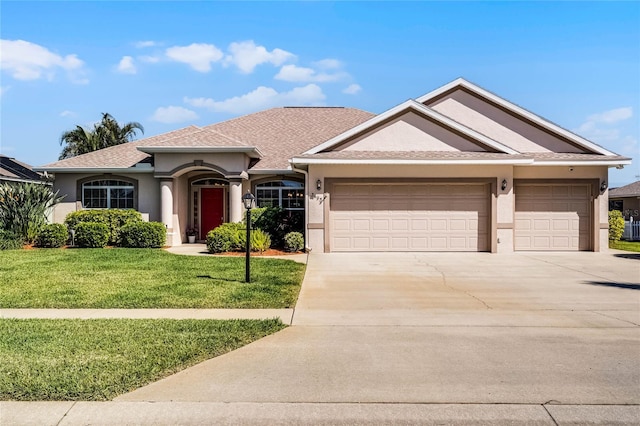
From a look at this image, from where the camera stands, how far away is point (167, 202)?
17391mm

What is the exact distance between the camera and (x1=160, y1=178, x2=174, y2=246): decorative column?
17375 millimetres

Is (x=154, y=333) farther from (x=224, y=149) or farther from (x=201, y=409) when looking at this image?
(x=224, y=149)

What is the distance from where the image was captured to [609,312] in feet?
23.4

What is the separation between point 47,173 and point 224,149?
26.4ft

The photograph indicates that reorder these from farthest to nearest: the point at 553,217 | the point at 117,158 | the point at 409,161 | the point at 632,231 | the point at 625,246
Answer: the point at 632,231 < the point at 117,158 < the point at 625,246 < the point at 553,217 < the point at 409,161

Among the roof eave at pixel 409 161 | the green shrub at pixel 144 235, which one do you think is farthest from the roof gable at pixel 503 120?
the green shrub at pixel 144 235

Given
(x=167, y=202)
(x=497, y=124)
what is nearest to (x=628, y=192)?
(x=497, y=124)

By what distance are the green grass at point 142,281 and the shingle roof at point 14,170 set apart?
10.4m

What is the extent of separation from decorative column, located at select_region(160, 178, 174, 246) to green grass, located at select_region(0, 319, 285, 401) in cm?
1108

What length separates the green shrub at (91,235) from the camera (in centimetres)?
1644

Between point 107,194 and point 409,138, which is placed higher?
point 409,138

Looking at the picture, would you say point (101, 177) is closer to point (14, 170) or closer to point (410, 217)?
point (14, 170)

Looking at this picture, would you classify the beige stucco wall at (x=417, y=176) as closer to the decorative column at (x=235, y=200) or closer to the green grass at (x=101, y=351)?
the decorative column at (x=235, y=200)

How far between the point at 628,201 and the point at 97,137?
127 ft
